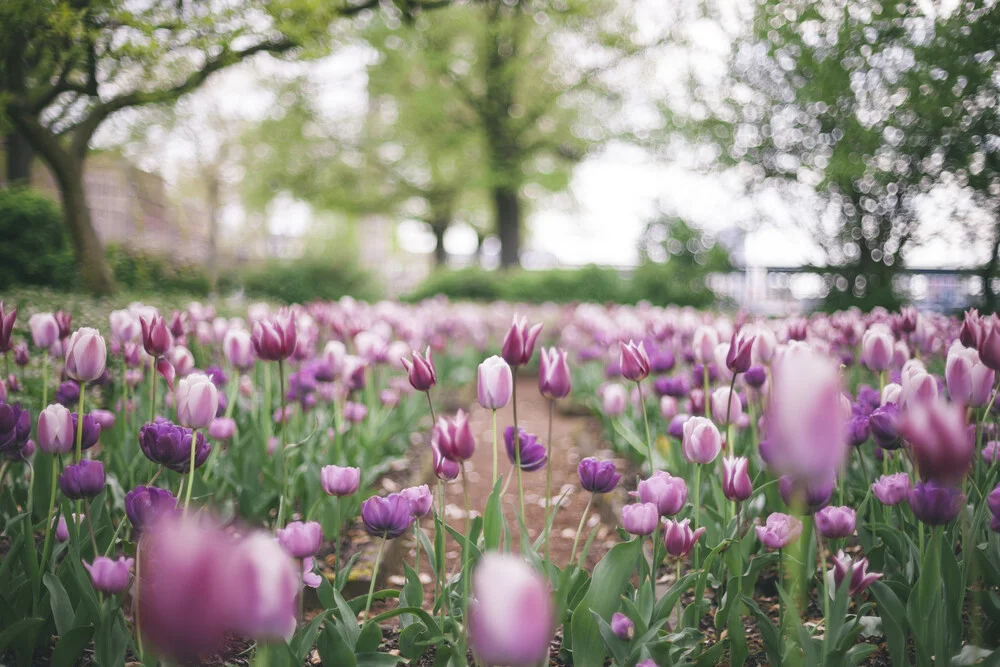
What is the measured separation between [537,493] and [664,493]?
266 cm

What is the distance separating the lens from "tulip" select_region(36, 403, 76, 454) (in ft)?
5.79

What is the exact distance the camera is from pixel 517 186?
17.8 m

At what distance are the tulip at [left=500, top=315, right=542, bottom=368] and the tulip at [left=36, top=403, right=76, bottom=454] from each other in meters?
1.20

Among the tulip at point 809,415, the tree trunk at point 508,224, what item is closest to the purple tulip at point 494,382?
the tulip at point 809,415

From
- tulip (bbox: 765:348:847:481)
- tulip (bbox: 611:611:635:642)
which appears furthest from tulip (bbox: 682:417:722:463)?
tulip (bbox: 765:348:847:481)

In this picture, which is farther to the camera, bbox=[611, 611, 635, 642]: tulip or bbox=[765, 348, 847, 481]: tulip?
bbox=[611, 611, 635, 642]: tulip

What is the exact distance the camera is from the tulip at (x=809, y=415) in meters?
0.88

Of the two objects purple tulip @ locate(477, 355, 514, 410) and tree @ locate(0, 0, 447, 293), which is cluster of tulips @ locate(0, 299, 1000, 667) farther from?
tree @ locate(0, 0, 447, 293)

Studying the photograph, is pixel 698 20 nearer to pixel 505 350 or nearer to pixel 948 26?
pixel 948 26

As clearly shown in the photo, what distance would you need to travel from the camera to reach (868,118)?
591 centimetres

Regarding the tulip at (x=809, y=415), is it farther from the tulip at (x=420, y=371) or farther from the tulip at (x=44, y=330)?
the tulip at (x=44, y=330)

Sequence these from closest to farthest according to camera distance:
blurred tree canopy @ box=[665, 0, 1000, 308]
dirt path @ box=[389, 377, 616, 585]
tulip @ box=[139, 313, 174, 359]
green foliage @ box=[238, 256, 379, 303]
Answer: tulip @ box=[139, 313, 174, 359] → dirt path @ box=[389, 377, 616, 585] → blurred tree canopy @ box=[665, 0, 1000, 308] → green foliage @ box=[238, 256, 379, 303]

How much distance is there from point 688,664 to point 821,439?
0.89 meters

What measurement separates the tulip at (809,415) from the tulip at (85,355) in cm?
167
